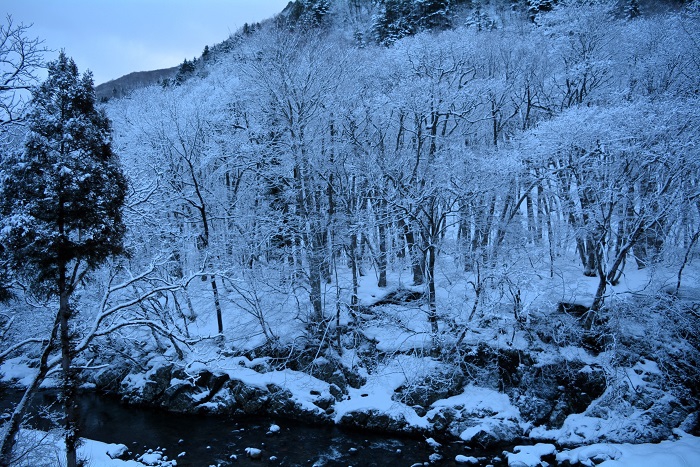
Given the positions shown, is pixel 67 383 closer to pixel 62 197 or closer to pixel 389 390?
pixel 62 197

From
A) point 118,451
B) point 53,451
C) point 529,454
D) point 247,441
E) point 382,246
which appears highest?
point 382,246

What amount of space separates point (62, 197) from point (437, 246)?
1335 cm

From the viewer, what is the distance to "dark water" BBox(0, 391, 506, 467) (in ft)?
43.3

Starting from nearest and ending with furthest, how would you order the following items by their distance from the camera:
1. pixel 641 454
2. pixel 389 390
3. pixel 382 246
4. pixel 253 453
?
pixel 641 454
pixel 253 453
pixel 389 390
pixel 382 246

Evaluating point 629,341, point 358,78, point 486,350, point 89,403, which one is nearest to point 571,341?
point 629,341

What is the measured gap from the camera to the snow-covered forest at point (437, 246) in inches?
562

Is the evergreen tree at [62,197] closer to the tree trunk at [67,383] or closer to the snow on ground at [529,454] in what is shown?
the tree trunk at [67,383]

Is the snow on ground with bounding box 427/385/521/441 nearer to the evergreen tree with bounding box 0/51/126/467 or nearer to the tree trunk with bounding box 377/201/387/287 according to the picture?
the tree trunk with bounding box 377/201/387/287

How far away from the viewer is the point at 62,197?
8.63m

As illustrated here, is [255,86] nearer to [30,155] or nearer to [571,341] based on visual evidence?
[30,155]

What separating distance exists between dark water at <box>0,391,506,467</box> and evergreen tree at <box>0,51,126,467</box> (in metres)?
5.88

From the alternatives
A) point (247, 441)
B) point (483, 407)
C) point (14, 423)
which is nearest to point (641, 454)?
point (483, 407)

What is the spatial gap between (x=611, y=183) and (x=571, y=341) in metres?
6.51

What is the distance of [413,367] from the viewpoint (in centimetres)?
1670
